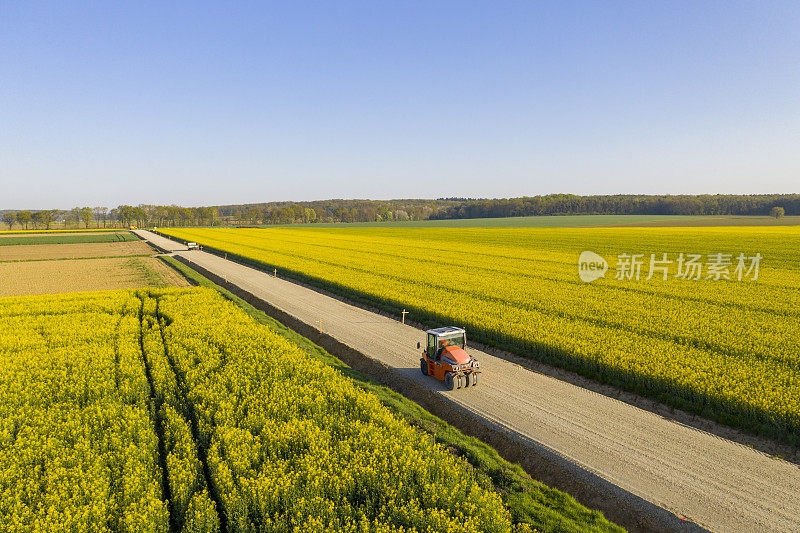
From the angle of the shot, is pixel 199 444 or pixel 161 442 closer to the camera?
pixel 199 444

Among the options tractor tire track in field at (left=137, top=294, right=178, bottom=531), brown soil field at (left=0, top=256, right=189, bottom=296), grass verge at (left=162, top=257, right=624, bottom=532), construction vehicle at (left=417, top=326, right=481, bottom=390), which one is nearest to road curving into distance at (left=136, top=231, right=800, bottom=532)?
construction vehicle at (left=417, top=326, right=481, bottom=390)

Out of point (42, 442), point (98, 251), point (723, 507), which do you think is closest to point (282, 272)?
point (42, 442)

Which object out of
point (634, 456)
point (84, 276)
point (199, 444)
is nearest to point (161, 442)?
point (199, 444)

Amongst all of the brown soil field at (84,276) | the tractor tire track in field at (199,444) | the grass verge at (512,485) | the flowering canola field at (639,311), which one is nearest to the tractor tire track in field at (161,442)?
the tractor tire track in field at (199,444)

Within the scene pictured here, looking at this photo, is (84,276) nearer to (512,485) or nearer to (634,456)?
(512,485)

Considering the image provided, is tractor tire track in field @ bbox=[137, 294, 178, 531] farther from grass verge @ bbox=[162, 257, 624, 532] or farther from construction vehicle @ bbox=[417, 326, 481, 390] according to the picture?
construction vehicle @ bbox=[417, 326, 481, 390]
